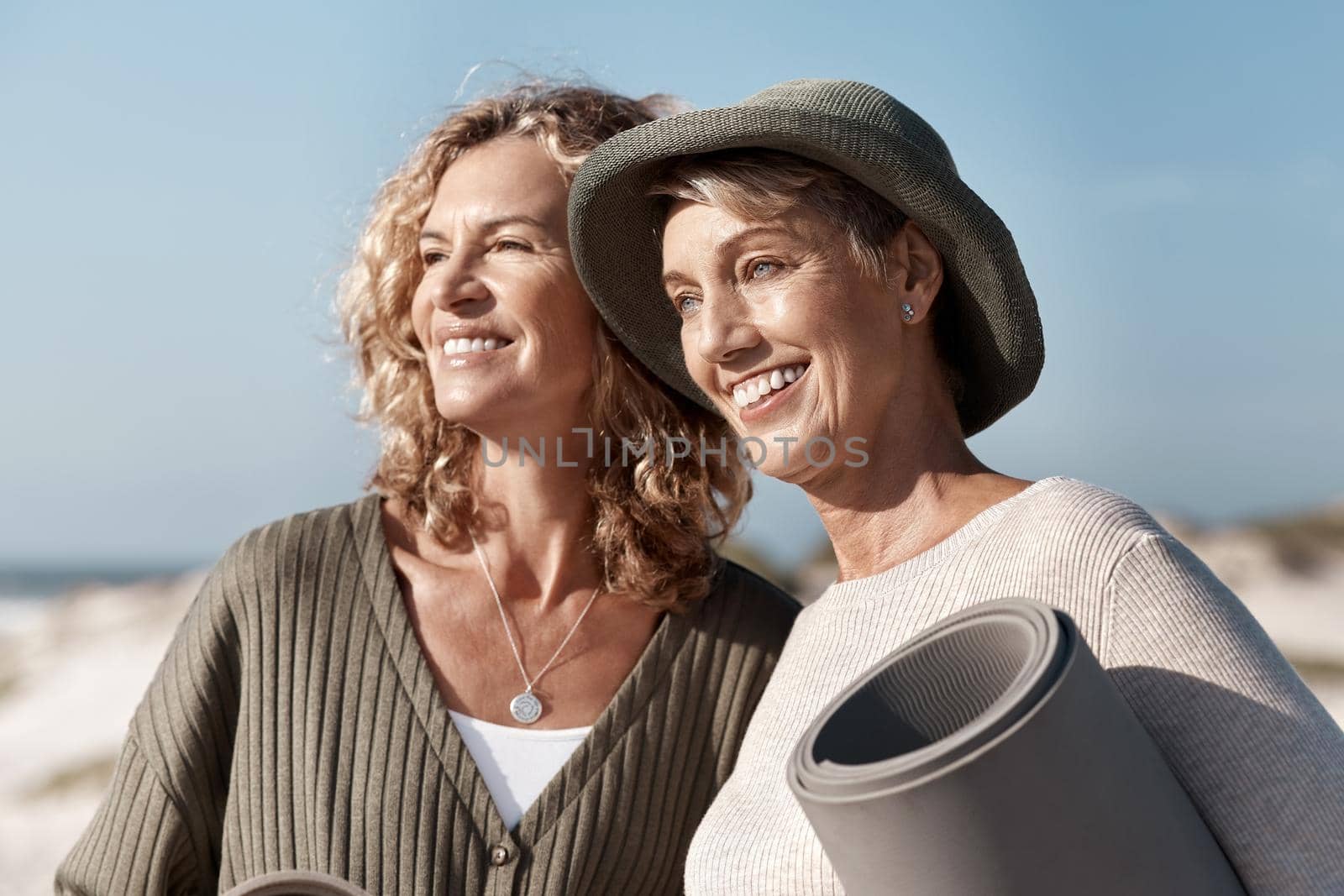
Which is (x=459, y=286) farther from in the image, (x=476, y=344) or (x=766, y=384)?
(x=766, y=384)

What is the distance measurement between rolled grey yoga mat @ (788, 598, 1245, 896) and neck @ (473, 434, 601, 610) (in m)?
1.21

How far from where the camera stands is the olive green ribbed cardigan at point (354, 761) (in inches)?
89.2

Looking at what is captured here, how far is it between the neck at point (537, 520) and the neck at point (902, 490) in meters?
0.66

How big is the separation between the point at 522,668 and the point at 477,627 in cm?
12

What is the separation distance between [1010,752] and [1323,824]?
487mm

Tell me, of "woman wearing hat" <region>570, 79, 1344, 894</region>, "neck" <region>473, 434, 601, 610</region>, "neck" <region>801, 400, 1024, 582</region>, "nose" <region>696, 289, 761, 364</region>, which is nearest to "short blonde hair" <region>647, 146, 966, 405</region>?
"woman wearing hat" <region>570, 79, 1344, 894</region>

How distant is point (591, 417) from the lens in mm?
2666

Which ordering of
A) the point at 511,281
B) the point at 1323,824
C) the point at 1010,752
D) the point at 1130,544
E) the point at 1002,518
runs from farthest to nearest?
the point at 511,281 < the point at 1002,518 < the point at 1130,544 < the point at 1323,824 < the point at 1010,752

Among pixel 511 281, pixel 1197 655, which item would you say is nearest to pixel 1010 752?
pixel 1197 655

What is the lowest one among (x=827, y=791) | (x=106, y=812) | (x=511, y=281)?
(x=106, y=812)

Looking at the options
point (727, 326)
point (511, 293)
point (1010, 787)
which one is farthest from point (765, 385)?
point (1010, 787)

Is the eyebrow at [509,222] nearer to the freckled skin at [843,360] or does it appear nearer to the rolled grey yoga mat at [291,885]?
the freckled skin at [843,360]

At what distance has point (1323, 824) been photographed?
1.49m

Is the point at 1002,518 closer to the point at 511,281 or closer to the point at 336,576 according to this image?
the point at 511,281
